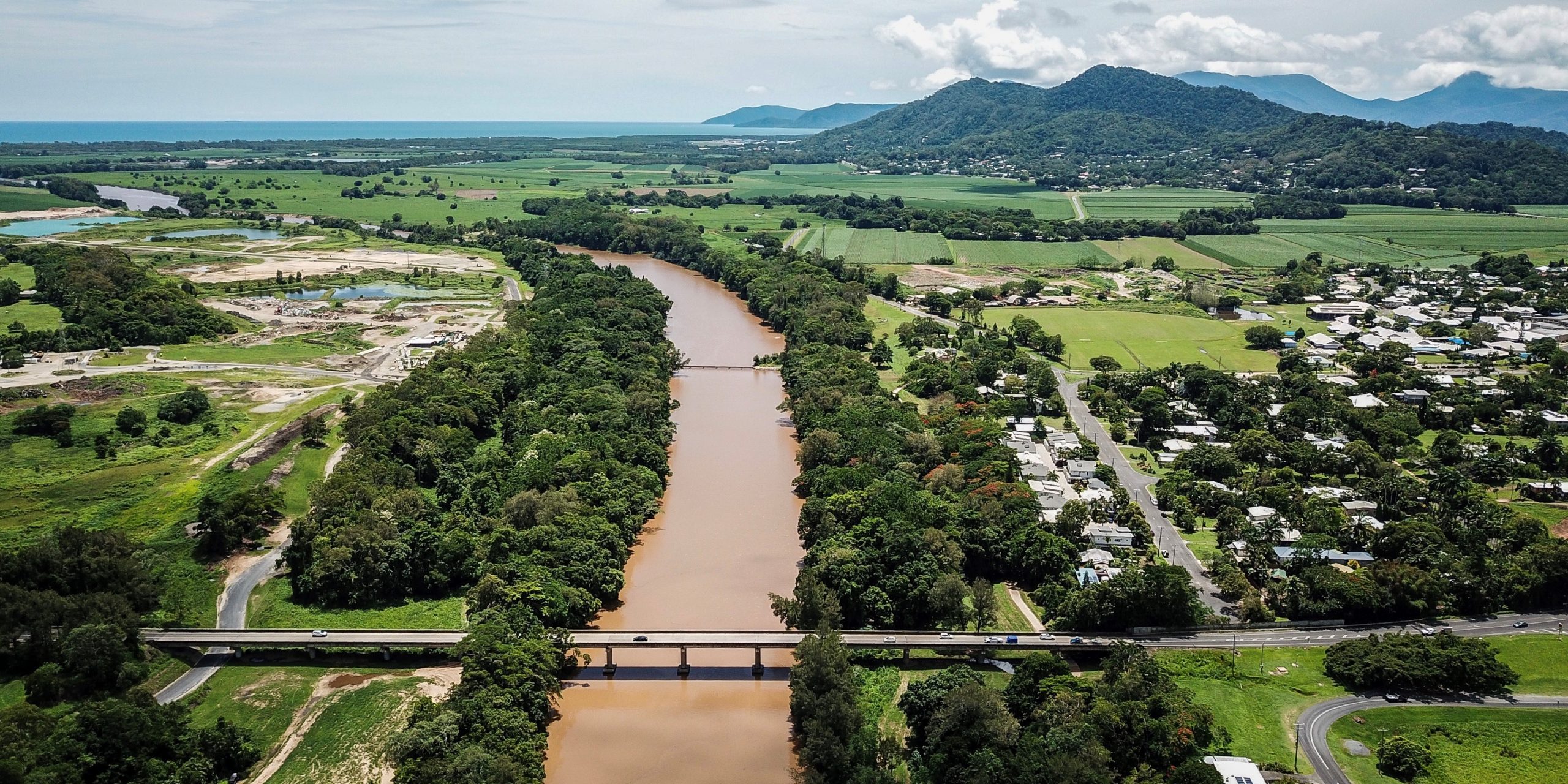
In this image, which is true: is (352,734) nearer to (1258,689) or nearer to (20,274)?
(1258,689)

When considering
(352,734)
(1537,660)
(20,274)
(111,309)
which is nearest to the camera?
(352,734)

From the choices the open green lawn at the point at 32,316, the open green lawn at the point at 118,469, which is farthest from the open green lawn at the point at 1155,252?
the open green lawn at the point at 32,316

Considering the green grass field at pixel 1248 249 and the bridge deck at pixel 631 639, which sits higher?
the green grass field at pixel 1248 249

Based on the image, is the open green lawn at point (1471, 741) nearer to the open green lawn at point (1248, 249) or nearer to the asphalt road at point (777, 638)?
the asphalt road at point (777, 638)

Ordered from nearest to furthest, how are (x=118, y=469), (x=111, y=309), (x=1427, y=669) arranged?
(x=1427, y=669) → (x=118, y=469) → (x=111, y=309)

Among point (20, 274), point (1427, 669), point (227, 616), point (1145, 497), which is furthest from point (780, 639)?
point (20, 274)

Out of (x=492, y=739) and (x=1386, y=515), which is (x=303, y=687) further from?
(x=1386, y=515)
